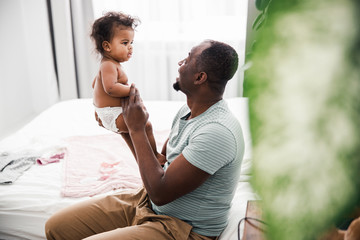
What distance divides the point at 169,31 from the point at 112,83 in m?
2.15

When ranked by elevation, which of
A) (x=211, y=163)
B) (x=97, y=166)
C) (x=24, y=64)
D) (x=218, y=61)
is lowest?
(x=97, y=166)

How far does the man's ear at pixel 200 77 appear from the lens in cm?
101

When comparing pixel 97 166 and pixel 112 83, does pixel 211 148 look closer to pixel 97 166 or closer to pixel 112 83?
pixel 112 83

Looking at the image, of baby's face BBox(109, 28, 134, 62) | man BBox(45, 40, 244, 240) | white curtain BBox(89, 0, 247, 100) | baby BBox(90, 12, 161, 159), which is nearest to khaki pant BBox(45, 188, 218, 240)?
man BBox(45, 40, 244, 240)

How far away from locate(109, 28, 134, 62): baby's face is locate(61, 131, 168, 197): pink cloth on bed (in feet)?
1.76

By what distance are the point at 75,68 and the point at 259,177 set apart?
11.4 ft

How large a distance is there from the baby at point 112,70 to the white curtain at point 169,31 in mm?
1837

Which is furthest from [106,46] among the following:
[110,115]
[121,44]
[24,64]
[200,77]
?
[24,64]

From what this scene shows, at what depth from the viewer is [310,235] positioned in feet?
0.40

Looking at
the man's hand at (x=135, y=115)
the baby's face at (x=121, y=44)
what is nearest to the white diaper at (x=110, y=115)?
the man's hand at (x=135, y=115)

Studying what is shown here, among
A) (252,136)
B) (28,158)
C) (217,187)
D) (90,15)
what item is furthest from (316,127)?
(90,15)

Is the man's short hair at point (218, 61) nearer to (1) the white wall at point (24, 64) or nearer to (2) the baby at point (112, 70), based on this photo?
(2) the baby at point (112, 70)

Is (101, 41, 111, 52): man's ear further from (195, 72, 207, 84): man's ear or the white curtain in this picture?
the white curtain

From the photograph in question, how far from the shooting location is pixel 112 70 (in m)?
1.33
